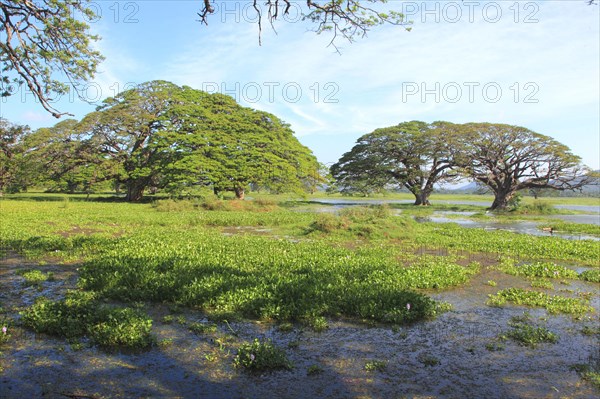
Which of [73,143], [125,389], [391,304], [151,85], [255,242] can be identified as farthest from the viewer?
[151,85]

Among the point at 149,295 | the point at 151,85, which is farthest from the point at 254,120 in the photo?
the point at 149,295

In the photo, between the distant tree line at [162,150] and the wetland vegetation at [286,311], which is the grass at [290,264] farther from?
the distant tree line at [162,150]

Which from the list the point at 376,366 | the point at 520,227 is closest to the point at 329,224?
the point at 376,366

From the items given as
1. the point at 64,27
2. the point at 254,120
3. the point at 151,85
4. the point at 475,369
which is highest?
the point at 151,85

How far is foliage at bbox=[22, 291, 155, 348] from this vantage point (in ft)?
19.2

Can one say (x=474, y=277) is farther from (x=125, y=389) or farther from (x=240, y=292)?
(x=125, y=389)

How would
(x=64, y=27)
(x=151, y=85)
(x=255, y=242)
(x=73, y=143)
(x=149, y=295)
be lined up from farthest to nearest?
(x=151, y=85) → (x=73, y=143) → (x=255, y=242) → (x=64, y=27) → (x=149, y=295)

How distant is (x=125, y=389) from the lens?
4.63 m

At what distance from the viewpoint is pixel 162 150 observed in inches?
1623

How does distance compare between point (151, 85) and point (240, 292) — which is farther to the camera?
point (151, 85)

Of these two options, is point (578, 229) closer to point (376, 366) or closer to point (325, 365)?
point (376, 366)

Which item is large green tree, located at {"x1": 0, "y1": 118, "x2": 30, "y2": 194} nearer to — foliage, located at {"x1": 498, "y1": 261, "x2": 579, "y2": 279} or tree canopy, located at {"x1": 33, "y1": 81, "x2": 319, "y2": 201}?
tree canopy, located at {"x1": 33, "y1": 81, "x2": 319, "y2": 201}

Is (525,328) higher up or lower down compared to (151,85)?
lower down

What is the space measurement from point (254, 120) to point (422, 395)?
44.7m
